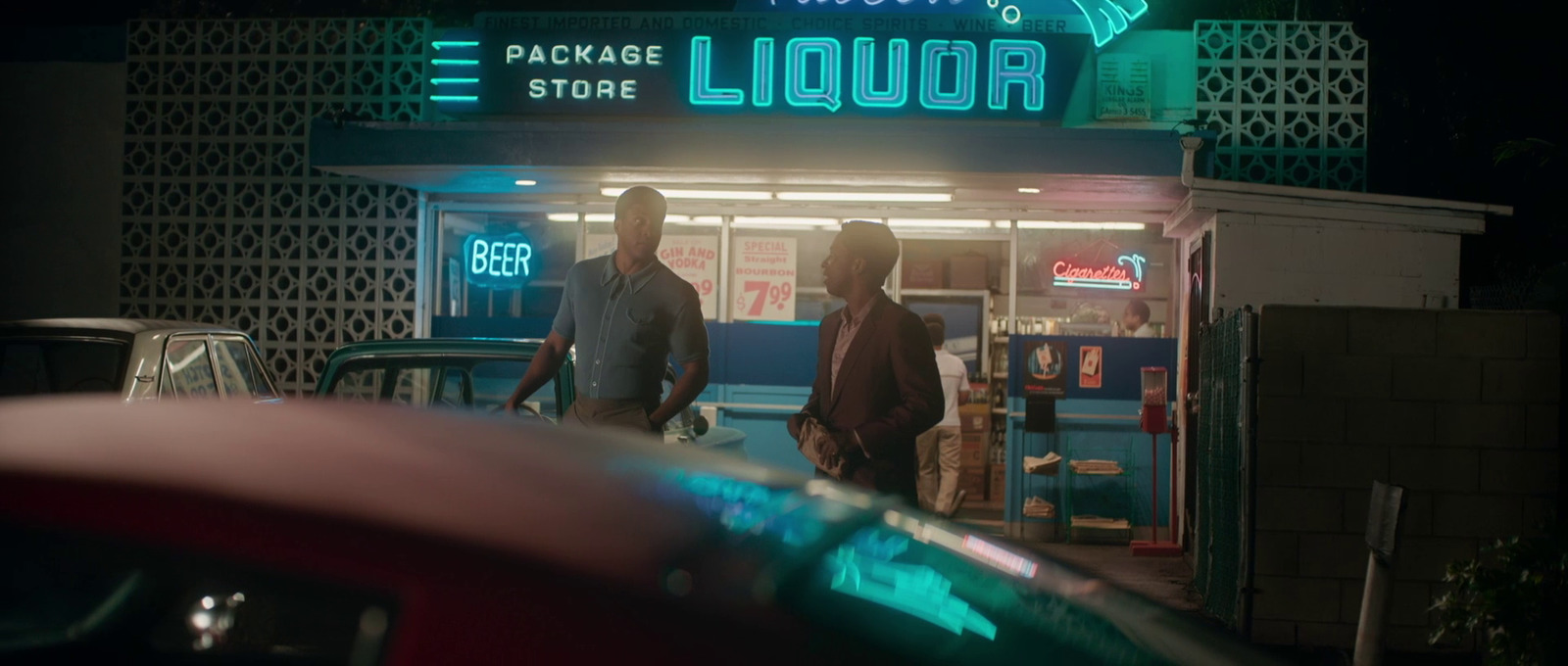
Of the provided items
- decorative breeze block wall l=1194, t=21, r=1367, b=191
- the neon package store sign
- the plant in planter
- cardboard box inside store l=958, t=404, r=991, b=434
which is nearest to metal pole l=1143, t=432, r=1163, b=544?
cardboard box inside store l=958, t=404, r=991, b=434

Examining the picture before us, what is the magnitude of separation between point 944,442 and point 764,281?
209 cm

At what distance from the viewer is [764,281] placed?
11.8 m

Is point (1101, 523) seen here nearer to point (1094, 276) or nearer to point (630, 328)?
point (1094, 276)

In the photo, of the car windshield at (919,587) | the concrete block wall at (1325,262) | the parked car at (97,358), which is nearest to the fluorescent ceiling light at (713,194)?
the concrete block wall at (1325,262)

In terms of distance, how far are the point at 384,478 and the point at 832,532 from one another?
2.33ft

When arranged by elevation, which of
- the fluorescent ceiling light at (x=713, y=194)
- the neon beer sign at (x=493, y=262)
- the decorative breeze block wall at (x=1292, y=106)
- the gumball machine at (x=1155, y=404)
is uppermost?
the decorative breeze block wall at (x=1292, y=106)

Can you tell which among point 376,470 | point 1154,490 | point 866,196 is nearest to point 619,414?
point 376,470

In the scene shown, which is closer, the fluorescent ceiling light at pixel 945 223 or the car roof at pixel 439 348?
the car roof at pixel 439 348

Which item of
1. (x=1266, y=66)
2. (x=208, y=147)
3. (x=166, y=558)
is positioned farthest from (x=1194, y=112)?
(x=166, y=558)

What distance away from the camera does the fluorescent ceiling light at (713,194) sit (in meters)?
11.2

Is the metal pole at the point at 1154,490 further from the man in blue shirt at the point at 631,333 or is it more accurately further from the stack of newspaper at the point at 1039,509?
the man in blue shirt at the point at 631,333

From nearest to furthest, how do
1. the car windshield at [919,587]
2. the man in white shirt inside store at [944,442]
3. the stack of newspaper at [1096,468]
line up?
1. the car windshield at [919,587]
2. the stack of newspaper at [1096,468]
3. the man in white shirt inside store at [944,442]

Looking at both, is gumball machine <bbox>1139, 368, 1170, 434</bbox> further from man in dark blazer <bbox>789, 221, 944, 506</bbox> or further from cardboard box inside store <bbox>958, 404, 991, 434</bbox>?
man in dark blazer <bbox>789, 221, 944, 506</bbox>

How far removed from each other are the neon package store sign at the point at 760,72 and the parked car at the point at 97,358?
349 cm
